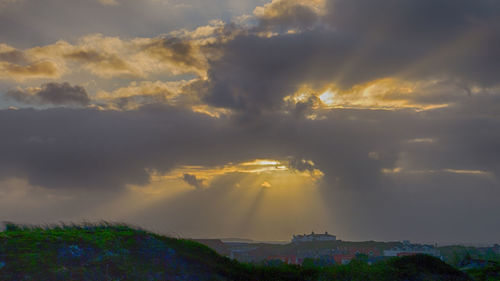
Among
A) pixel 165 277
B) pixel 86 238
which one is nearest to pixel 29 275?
pixel 86 238

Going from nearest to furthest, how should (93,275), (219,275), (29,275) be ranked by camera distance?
(29,275) < (93,275) < (219,275)

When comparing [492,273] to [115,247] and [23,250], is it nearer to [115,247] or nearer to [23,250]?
[115,247]

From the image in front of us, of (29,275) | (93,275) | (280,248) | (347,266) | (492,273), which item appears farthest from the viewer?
(280,248)

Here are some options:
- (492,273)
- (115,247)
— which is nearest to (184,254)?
(115,247)

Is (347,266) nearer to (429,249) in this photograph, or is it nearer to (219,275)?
(219,275)

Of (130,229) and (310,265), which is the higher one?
(130,229)

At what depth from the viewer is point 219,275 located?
73.0ft

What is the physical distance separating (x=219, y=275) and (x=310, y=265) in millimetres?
7168

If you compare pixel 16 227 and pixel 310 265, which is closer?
→ pixel 16 227

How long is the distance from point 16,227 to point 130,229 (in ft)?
19.7

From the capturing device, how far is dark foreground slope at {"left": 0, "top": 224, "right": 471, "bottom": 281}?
17500 millimetres

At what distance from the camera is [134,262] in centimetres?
2005

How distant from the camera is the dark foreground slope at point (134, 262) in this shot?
1750 cm

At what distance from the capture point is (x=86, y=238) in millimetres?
20531
